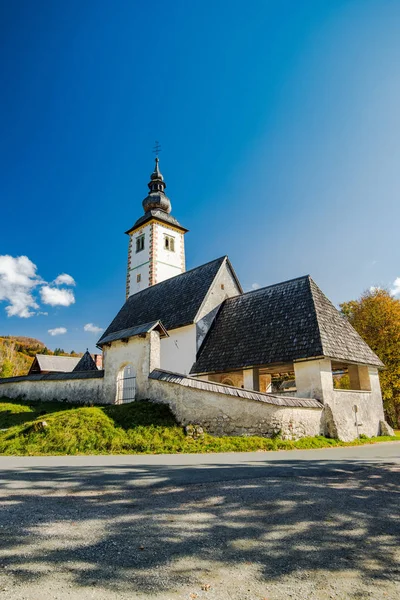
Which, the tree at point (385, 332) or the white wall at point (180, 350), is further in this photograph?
the tree at point (385, 332)

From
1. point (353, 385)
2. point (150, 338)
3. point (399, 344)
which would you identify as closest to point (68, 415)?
point (150, 338)

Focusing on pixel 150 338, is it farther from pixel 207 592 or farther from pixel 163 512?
pixel 207 592

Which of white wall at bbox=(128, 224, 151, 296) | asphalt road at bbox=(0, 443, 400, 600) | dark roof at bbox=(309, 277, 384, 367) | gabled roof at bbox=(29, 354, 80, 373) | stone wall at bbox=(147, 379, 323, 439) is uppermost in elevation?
white wall at bbox=(128, 224, 151, 296)

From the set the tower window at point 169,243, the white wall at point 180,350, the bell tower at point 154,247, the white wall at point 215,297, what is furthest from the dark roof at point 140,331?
the tower window at point 169,243

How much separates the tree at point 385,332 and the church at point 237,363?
626 cm

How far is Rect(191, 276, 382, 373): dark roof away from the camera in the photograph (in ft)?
47.6

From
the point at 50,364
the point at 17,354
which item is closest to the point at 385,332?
the point at 50,364

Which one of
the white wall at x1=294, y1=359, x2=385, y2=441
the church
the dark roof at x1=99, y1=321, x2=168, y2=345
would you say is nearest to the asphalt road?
the church

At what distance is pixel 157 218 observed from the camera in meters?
33.4

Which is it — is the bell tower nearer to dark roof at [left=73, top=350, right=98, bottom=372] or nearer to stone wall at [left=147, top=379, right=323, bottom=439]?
dark roof at [left=73, top=350, right=98, bottom=372]

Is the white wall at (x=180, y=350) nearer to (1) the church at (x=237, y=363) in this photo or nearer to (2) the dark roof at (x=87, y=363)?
(1) the church at (x=237, y=363)

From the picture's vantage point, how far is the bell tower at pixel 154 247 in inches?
1266

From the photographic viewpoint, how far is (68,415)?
12.1m

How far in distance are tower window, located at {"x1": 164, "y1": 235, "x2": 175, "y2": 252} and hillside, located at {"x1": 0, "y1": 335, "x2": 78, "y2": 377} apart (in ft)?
104
